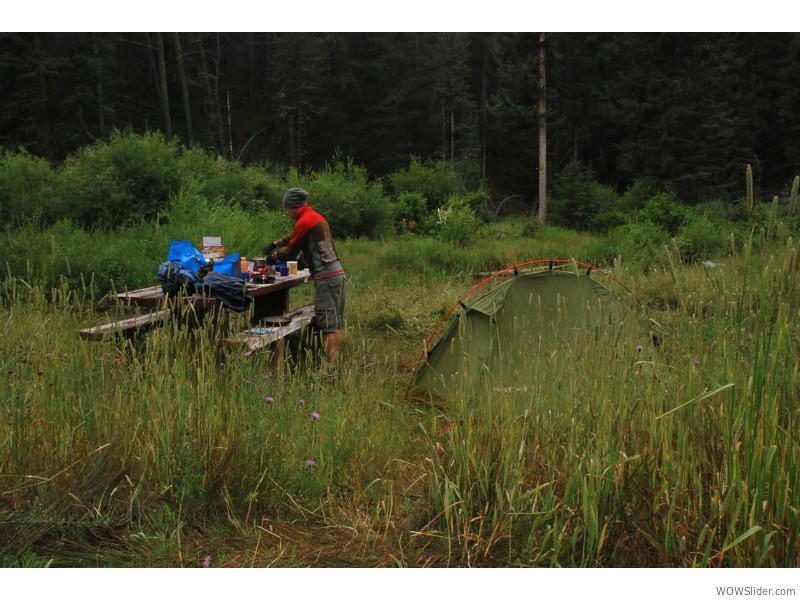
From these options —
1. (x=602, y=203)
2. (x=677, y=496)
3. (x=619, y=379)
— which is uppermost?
(x=619, y=379)

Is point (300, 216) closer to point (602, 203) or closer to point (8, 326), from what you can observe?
point (8, 326)

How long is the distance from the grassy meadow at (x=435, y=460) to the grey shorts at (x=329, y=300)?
2.90 meters

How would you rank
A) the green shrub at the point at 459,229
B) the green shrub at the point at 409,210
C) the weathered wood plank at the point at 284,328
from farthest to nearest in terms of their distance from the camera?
the green shrub at the point at 409,210 → the green shrub at the point at 459,229 → the weathered wood plank at the point at 284,328

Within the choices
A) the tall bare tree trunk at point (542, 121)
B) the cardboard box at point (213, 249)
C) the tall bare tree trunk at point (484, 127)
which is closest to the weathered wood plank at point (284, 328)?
the cardboard box at point (213, 249)

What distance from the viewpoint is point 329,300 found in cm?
645

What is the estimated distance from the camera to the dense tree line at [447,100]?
2722 cm

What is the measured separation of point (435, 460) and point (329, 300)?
3.85m

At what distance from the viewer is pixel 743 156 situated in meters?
29.4

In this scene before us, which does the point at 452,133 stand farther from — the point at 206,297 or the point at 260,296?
the point at 206,297

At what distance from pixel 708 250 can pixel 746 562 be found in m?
13.1

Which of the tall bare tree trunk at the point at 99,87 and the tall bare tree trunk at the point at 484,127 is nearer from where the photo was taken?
the tall bare tree trunk at the point at 99,87

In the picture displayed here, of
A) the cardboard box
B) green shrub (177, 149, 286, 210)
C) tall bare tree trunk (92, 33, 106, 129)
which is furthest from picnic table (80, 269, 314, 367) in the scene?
tall bare tree trunk (92, 33, 106, 129)

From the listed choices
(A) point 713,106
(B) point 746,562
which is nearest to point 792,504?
(B) point 746,562

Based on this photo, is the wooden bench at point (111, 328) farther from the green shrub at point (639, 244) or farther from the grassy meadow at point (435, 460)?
the green shrub at point (639, 244)
